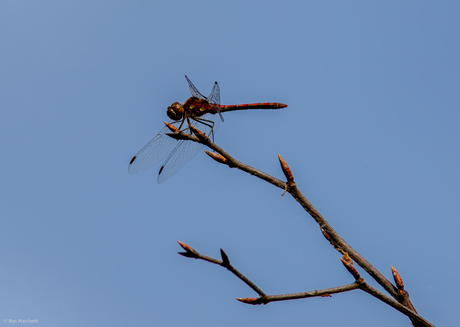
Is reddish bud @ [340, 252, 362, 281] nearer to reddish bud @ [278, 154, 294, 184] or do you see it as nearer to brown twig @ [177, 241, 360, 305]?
brown twig @ [177, 241, 360, 305]

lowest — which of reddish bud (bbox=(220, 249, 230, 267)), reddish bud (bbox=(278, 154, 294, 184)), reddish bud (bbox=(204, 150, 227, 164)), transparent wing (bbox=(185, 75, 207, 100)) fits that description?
reddish bud (bbox=(220, 249, 230, 267))

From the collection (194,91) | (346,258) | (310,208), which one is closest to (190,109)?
(194,91)

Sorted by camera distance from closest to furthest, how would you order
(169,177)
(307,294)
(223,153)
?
(307,294), (223,153), (169,177)

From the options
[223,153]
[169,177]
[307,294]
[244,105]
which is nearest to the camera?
[307,294]

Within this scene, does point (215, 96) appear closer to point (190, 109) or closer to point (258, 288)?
point (190, 109)

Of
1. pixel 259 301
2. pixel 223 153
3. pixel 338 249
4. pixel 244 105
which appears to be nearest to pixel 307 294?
pixel 259 301

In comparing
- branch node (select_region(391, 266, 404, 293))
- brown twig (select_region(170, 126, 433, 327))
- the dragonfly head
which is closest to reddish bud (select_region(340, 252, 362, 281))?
brown twig (select_region(170, 126, 433, 327))

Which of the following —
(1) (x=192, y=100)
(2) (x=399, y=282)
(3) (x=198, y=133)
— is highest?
(1) (x=192, y=100)

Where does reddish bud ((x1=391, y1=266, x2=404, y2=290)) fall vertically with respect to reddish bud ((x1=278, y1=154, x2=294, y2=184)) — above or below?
below

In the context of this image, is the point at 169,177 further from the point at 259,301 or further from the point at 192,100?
the point at 259,301
